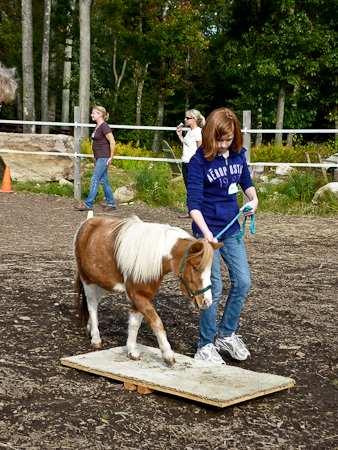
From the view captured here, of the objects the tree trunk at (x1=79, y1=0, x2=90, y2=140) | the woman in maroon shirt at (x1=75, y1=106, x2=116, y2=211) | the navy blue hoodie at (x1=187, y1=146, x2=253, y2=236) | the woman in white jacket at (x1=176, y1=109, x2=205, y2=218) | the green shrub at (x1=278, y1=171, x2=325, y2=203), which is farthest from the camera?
the tree trunk at (x1=79, y1=0, x2=90, y2=140)

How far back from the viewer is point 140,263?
3291 mm

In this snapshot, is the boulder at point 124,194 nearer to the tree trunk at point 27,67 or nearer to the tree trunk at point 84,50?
the tree trunk at point 84,50

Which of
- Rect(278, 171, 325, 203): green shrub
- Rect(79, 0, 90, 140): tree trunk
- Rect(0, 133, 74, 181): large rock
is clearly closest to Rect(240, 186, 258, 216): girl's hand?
Rect(278, 171, 325, 203): green shrub

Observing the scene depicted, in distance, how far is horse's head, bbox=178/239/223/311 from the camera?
308 centimetres

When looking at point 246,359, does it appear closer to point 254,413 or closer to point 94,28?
point 254,413

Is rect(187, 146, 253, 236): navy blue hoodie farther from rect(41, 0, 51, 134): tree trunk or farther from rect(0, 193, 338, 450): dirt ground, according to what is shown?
rect(41, 0, 51, 134): tree trunk

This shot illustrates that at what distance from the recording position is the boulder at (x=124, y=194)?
1140 cm

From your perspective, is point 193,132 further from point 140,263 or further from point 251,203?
point 140,263

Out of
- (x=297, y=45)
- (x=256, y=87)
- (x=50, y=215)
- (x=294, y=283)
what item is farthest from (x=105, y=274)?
(x=256, y=87)

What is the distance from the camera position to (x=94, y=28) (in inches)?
1319

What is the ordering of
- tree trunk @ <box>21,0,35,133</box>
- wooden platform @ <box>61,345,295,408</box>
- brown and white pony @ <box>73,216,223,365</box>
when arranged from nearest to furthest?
wooden platform @ <box>61,345,295,408</box> → brown and white pony @ <box>73,216,223,365</box> → tree trunk @ <box>21,0,35,133</box>

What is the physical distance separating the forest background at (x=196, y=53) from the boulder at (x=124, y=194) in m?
7.01

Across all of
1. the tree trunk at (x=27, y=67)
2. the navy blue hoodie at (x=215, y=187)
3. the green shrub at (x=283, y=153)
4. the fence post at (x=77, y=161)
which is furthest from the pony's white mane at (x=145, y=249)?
the tree trunk at (x=27, y=67)

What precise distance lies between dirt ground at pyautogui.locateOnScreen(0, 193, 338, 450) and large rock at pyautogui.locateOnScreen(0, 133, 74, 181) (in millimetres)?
5960
